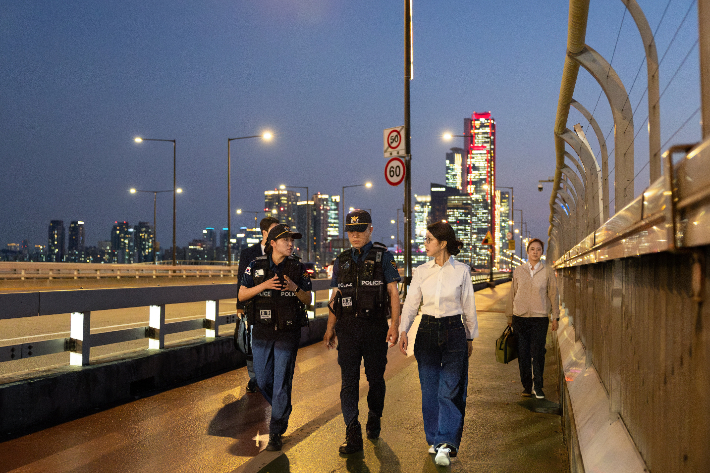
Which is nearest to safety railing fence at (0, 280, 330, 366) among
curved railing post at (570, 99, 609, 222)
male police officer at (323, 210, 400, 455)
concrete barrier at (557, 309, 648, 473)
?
male police officer at (323, 210, 400, 455)

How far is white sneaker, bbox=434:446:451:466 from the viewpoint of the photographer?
5035 mm

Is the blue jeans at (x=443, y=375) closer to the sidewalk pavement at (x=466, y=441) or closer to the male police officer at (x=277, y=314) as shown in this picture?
the sidewalk pavement at (x=466, y=441)

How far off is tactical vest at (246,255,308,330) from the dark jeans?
3082 millimetres

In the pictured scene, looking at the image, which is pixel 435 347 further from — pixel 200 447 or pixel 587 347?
pixel 200 447

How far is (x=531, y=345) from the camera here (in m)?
7.94

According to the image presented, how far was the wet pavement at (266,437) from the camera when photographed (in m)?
5.15

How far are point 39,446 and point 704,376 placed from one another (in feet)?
17.7

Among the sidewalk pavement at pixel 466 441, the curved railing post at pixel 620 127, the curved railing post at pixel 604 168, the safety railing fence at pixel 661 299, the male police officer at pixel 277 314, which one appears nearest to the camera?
the safety railing fence at pixel 661 299

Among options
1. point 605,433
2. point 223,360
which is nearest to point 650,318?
point 605,433

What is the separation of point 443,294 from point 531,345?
302cm

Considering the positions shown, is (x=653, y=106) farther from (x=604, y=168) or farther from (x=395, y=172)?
(x=395, y=172)

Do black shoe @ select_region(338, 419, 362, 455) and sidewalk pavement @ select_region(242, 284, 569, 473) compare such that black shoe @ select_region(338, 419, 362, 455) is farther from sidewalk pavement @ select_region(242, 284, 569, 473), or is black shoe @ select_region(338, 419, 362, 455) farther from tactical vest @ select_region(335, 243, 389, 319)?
tactical vest @ select_region(335, 243, 389, 319)

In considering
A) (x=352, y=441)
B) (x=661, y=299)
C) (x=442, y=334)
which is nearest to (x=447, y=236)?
(x=442, y=334)

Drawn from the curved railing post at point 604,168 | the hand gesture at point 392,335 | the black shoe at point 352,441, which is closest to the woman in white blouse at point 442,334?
the hand gesture at point 392,335
